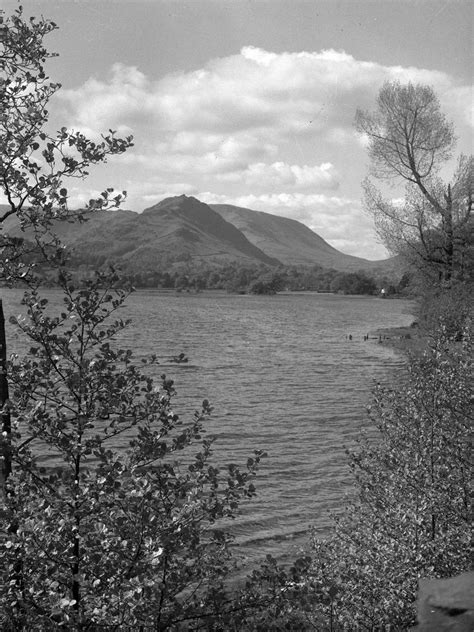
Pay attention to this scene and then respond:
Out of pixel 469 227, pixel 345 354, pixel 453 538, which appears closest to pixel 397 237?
pixel 469 227

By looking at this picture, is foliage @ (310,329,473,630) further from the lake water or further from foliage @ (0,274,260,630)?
the lake water

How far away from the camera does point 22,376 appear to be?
24.3 feet

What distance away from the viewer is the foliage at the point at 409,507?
35.2 feet

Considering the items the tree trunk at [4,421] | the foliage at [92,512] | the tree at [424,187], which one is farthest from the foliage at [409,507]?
the tree at [424,187]

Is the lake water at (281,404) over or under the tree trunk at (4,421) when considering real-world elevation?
under

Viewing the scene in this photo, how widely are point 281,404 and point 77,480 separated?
32.4 m

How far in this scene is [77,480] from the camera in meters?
7.35

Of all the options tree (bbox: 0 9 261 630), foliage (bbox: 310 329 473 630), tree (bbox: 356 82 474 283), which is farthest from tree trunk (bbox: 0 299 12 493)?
tree (bbox: 356 82 474 283)

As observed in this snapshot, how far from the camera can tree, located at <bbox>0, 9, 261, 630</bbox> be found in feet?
21.5

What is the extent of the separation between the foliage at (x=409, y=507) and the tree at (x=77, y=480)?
9.90 ft

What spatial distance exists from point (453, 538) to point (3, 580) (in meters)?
8.18

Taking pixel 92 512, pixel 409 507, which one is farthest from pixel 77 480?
pixel 409 507

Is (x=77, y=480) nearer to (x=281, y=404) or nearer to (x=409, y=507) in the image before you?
(x=409, y=507)

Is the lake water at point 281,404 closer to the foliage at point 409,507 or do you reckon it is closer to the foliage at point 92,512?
the foliage at point 92,512
